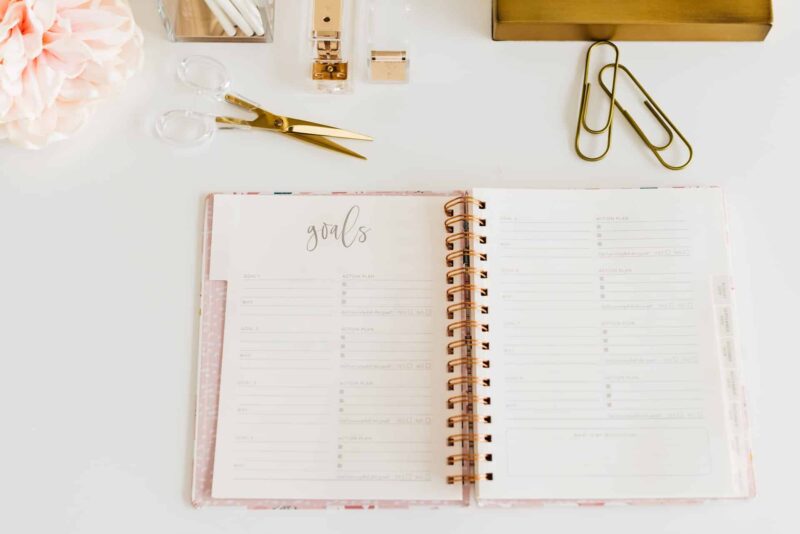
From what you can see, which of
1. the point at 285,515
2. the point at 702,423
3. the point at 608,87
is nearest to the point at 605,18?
the point at 608,87

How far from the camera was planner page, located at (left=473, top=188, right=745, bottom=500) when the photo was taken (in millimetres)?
758

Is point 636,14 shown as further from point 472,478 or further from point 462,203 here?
point 472,478

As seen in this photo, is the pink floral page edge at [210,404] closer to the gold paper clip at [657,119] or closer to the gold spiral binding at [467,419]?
the gold spiral binding at [467,419]

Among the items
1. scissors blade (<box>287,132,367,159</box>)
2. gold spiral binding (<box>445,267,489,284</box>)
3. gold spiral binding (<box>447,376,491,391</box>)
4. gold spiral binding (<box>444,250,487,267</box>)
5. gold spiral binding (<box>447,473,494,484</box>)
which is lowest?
gold spiral binding (<box>447,473,494,484</box>)

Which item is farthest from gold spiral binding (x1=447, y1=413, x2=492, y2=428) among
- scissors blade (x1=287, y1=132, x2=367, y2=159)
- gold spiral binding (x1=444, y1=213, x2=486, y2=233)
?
scissors blade (x1=287, y1=132, x2=367, y2=159)

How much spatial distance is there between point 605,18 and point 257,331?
1.89 feet

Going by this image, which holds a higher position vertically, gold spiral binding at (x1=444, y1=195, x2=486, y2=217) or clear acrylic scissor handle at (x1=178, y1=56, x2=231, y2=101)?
clear acrylic scissor handle at (x1=178, y1=56, x2=231, y2=101)

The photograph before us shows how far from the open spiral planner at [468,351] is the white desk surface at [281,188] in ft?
0.10

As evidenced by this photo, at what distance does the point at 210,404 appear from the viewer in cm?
79

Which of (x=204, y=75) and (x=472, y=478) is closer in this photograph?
(x=472, y=478)

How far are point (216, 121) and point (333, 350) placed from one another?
1.07 feet

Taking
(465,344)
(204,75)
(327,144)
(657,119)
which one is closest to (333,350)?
(465,344)

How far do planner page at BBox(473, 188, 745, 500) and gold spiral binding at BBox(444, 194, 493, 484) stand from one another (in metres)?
0.01

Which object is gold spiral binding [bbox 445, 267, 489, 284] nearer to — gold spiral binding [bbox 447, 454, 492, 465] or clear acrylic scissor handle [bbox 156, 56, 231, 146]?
gold spiral binding [bbox 447, 454, 492, 465]
